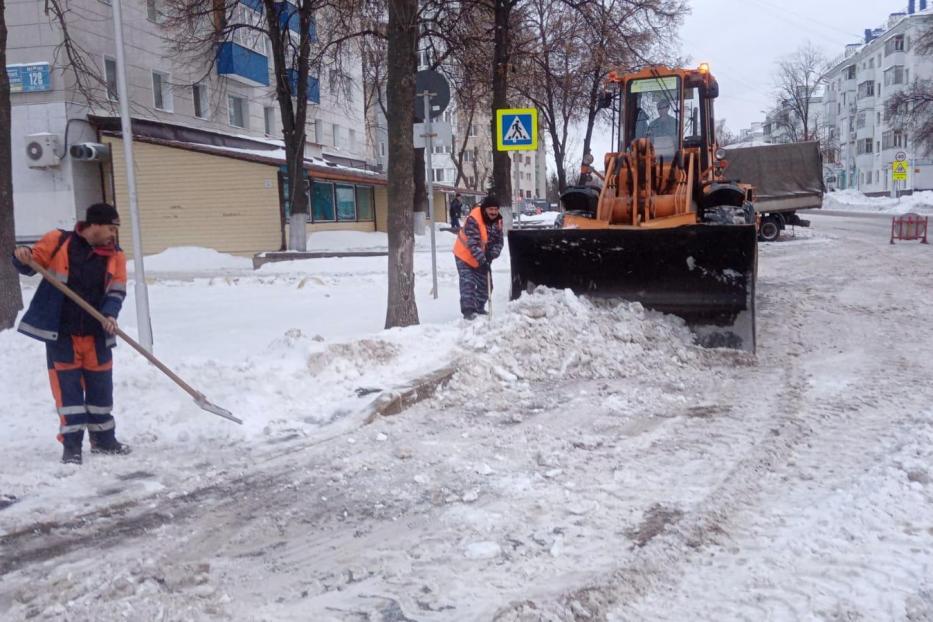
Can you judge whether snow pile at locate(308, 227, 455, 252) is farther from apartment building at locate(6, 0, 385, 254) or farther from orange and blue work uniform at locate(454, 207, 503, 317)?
orange and blue work uniform at locate(454, 207, 503, 317)

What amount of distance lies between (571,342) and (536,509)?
335 cm

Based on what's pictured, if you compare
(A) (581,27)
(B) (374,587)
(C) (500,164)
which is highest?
(A) (581,27)

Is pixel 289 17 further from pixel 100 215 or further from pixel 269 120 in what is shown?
pixel 100 215

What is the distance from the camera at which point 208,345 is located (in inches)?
295

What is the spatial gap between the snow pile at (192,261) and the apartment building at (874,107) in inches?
1940

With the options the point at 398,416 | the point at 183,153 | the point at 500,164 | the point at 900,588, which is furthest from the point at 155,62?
the point at 900,588

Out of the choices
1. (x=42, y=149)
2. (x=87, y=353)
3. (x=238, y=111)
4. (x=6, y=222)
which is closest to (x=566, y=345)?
(x=87, y=353)

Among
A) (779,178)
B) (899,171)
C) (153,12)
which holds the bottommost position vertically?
(779,178)

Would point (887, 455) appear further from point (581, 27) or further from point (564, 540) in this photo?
point (581, 27)

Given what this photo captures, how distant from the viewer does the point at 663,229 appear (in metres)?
7.59

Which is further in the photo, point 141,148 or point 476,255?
point 141,148

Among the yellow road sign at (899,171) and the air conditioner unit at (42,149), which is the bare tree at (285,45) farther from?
the yellow road sign at (899,171)

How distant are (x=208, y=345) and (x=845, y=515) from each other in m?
5.84

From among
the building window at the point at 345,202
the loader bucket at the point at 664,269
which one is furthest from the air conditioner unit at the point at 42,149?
the loader bucket at the point at 664,269
